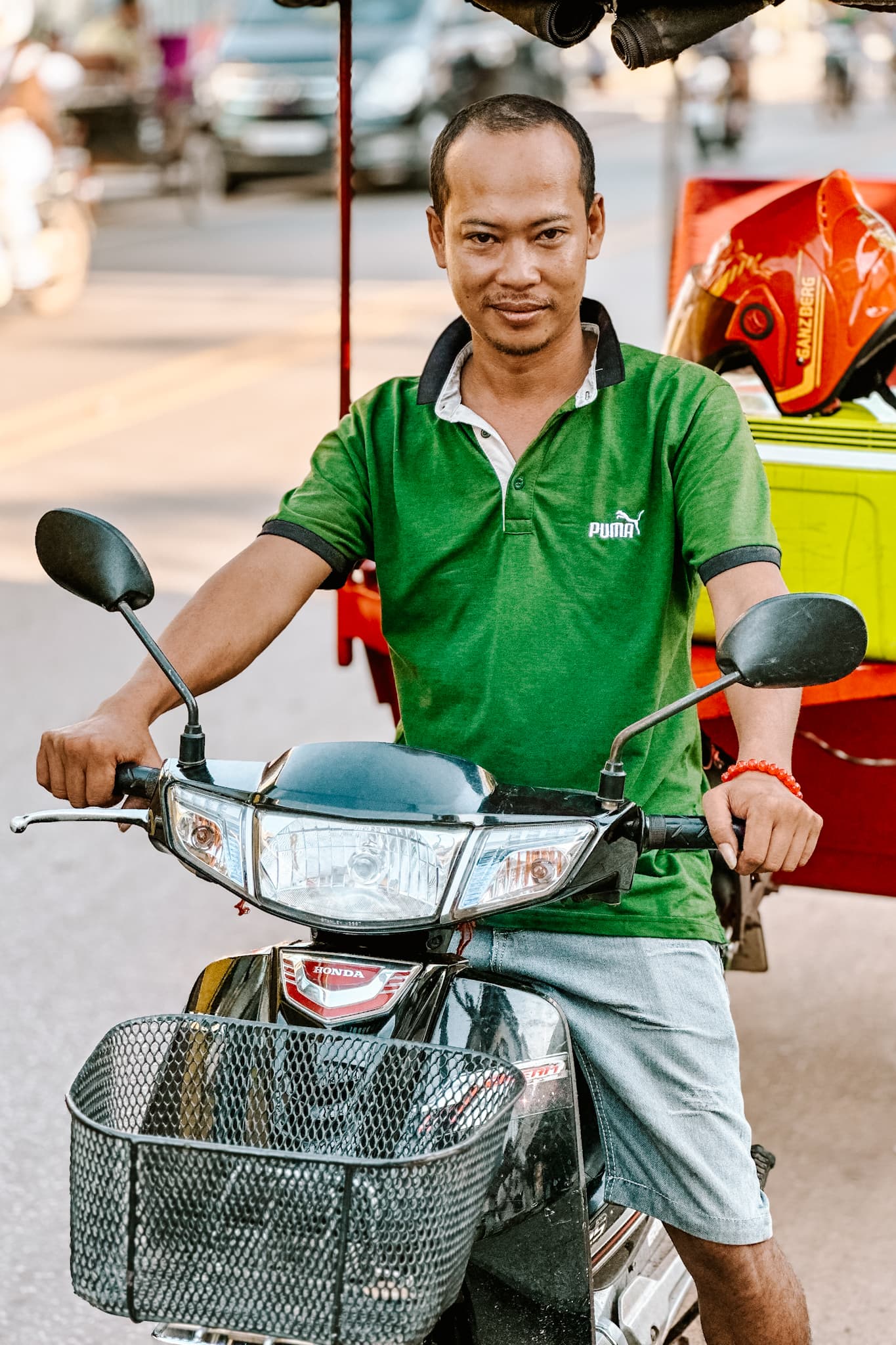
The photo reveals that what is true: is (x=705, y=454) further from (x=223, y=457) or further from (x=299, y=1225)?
(x=223, y=457)

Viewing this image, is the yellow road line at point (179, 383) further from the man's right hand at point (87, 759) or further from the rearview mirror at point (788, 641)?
the rearview mirror at point (788, 641)

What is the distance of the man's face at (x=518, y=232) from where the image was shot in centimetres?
217

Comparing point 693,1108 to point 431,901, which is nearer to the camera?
point 431,901

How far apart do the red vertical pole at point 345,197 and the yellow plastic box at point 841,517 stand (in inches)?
30.6

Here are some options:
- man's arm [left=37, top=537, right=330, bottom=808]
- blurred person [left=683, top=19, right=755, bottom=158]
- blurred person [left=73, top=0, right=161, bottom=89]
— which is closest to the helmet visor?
man's arm [left=37, top=537, right=330, bottom=808]

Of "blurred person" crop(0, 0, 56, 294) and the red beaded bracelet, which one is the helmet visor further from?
"blurred person" crop(0, 0, 56, 294)

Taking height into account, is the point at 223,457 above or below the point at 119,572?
below

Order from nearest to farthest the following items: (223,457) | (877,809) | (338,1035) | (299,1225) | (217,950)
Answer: (299,1225)
(338,1035)
(877,809)
(217,950)
(223,457)

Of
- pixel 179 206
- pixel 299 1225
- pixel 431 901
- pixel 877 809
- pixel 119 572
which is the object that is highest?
pixel 119 572

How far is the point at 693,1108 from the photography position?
7.00 ft

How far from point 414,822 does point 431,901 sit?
0.26 feet

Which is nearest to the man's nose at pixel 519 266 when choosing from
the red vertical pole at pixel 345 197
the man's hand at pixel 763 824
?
the man's hand at pixel 763 824

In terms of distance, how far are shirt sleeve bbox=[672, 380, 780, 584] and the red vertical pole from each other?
1.08 m

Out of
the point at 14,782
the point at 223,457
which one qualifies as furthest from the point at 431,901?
the point at 223,457
